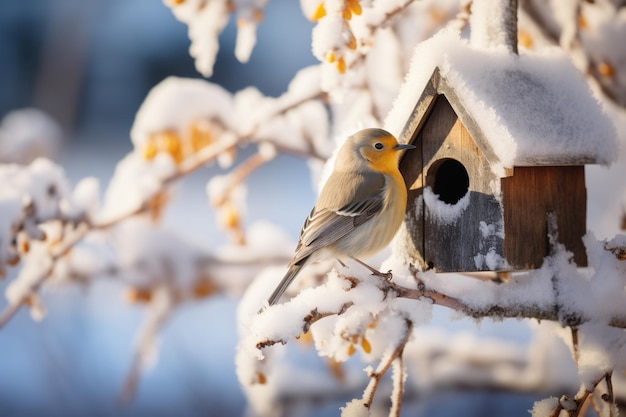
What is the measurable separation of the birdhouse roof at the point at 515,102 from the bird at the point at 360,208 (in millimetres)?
126

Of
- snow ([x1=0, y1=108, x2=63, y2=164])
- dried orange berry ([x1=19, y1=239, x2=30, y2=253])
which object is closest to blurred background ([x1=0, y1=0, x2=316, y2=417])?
snow ([x1=0, y1=108, x2=63, y2=164])

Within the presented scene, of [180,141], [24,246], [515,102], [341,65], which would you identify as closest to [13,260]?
[24,246]

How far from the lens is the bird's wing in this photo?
2.34 metres

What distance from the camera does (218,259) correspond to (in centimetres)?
373

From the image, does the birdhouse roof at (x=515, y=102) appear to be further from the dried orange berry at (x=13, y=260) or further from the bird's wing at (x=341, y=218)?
the dried orange berry at (x=13, y=260)

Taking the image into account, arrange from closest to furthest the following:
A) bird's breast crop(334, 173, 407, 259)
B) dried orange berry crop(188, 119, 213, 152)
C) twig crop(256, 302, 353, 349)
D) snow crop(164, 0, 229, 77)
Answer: twig crop(256, 302, 353, 349), bird's breast crop(334, 173, 407, 259), snow crop(164, 0, 229, 77), dried orange berry crop(188, 119, 213, 152)

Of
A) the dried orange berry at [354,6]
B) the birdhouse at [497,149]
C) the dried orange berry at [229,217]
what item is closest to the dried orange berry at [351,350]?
the birdhouse at [497,149]

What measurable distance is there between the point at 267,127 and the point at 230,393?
181 inches

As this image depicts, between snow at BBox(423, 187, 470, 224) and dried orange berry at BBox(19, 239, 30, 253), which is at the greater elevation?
snow at BBox(423, 187, 470, 224)

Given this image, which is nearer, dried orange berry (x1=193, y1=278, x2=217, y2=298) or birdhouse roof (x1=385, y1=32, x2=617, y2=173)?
birdhouse roof (x1=385, y1=32, x2=617, y2=173)

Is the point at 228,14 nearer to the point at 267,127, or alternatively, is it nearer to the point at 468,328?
the point at 267,127

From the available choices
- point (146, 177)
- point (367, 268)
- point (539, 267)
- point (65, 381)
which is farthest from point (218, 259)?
point (65, 381)

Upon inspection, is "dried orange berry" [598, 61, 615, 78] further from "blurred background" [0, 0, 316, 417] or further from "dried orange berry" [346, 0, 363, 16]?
"blurred background" [0, 0, 316, 417]

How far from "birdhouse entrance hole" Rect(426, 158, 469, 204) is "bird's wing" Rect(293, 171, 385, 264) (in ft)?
0.63
